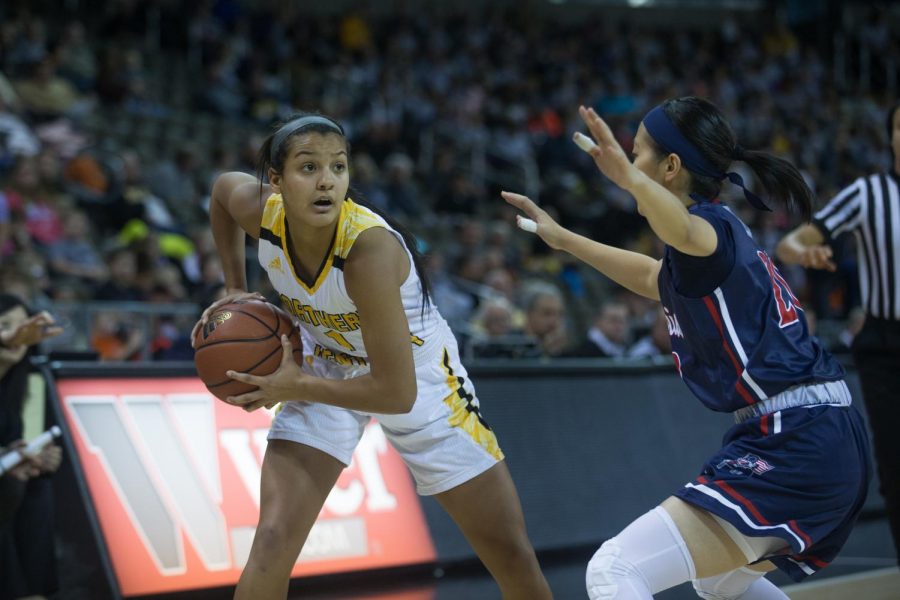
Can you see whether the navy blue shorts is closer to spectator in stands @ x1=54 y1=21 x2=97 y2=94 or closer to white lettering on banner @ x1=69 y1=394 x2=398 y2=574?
white lettering on banner @ x1=69 y1=394 x2=398 y2=574

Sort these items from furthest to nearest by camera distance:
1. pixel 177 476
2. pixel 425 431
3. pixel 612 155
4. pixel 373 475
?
1. pixel 373 475
2. pixel 177 476
3. pixel 425 431
4. pixel 612 155

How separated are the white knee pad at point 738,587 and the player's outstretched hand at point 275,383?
135 centimetres

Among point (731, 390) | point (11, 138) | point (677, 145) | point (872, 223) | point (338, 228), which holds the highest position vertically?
point (11, 138)

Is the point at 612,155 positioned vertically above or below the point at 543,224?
above

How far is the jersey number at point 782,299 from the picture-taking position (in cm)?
297

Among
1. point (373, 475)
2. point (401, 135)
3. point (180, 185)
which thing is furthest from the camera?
point (401, 135)

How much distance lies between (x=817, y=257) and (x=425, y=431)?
1.82m

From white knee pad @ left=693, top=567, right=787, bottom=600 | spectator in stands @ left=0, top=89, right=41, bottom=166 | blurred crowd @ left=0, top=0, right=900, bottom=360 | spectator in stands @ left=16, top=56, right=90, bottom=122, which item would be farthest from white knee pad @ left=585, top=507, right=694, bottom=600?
spectator in stands @ left=16, top=56, right=90, bottom=122

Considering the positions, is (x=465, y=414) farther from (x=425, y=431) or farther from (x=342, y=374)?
(x=342, y=374)

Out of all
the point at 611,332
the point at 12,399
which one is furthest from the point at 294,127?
the point at 611,332

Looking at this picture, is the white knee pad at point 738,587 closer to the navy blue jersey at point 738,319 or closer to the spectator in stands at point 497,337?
the navy blue jersey at point 738,319

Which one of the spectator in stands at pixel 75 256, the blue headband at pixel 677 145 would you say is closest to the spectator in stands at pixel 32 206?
the spectator in stands at pixel 75 256

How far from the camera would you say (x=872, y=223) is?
444 cm

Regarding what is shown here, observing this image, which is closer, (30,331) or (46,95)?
(30,331)
